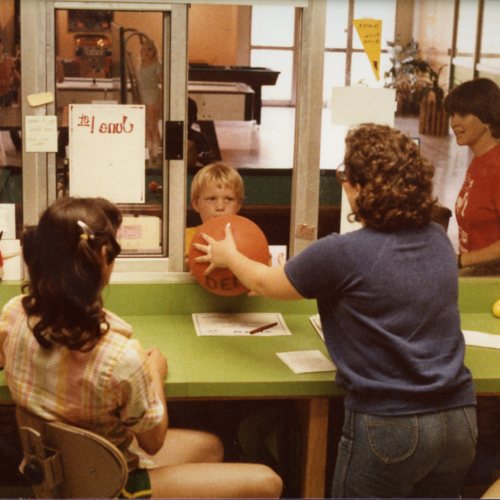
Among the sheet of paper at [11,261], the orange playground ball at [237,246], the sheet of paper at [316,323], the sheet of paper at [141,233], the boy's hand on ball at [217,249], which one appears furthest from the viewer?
the sheet of paper at [141,233]

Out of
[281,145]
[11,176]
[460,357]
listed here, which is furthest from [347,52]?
[460,357]

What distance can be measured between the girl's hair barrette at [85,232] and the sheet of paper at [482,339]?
1434 mm

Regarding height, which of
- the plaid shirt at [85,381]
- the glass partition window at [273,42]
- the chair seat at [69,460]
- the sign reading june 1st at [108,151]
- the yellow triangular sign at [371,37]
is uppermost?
the glass partition window at [273,42]

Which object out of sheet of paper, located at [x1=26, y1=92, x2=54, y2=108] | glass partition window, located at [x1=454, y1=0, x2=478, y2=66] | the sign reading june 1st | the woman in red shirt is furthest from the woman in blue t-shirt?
glass partition window, located at [x1=454, y1=0, x2=478, y2=66]

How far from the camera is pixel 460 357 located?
236 cm

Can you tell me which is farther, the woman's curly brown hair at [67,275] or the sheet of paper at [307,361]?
the sheet of paper at [307,361]

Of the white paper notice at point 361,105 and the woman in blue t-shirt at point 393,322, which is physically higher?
the white paper notice at point 361,105

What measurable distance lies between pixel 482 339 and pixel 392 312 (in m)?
0.88

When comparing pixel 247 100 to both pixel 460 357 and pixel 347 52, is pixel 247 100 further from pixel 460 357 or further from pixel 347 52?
pixel 347 52

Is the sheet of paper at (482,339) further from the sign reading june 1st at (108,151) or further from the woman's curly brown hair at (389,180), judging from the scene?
the sign reading june 1st at (108,151)

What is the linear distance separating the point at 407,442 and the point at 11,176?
3725mm

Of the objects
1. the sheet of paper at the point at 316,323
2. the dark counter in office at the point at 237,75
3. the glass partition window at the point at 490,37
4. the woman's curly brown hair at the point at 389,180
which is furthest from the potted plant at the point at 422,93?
the woman's curly brown hair at the point at 389,180

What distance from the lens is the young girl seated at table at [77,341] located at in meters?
2.12

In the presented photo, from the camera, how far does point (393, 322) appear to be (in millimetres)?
2275
